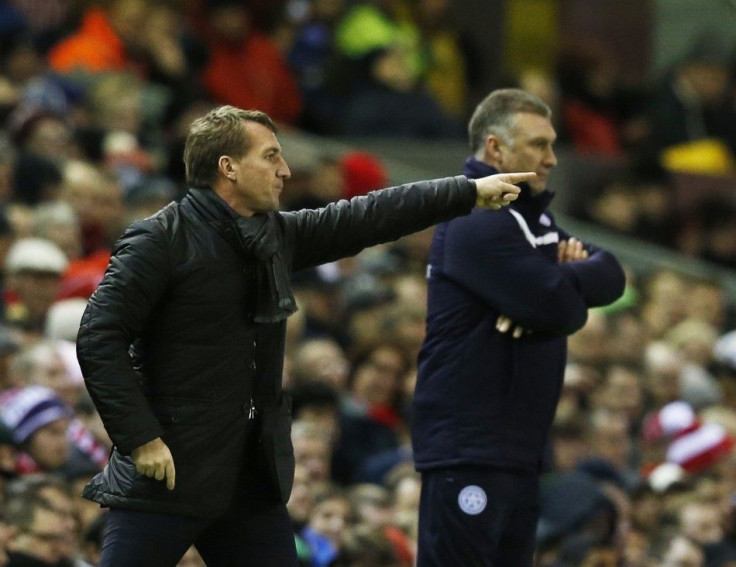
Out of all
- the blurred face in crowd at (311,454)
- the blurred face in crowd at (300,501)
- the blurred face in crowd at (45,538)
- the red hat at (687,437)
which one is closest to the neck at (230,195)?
the blurred face in crowd at (45,538)

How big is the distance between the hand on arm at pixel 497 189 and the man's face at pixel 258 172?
2.01ft

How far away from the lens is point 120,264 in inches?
207

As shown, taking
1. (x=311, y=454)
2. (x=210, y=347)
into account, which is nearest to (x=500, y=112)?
(x=210, y=347)

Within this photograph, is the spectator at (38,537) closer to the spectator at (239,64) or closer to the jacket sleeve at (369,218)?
the jacket sleeve at (369,218)

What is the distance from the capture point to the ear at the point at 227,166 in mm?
5488

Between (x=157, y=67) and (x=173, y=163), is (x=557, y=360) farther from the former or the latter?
(x=157, y=67)

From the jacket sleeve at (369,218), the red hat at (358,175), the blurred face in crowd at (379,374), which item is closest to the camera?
the jacket sleeve at (369,218)

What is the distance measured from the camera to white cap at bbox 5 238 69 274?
9.55 meters

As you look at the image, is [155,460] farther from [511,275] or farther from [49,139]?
[49,139]

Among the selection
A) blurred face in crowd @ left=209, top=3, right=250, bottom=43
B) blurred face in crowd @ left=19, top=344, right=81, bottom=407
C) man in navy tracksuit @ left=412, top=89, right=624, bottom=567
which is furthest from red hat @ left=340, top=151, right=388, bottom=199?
man in navy tracksuit @ left=412, top=89, right=624, bottom=567

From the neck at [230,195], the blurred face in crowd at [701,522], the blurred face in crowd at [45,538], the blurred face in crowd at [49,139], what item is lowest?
the blurred face in crowd at [701,522]

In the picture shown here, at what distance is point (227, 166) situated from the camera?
216 inches

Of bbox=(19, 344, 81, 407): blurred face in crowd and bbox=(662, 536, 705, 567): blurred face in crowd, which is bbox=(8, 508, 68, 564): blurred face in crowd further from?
bbox=(662, 536, 705, 567): blurred face in crowd

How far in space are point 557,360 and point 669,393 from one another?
5.69 meters
